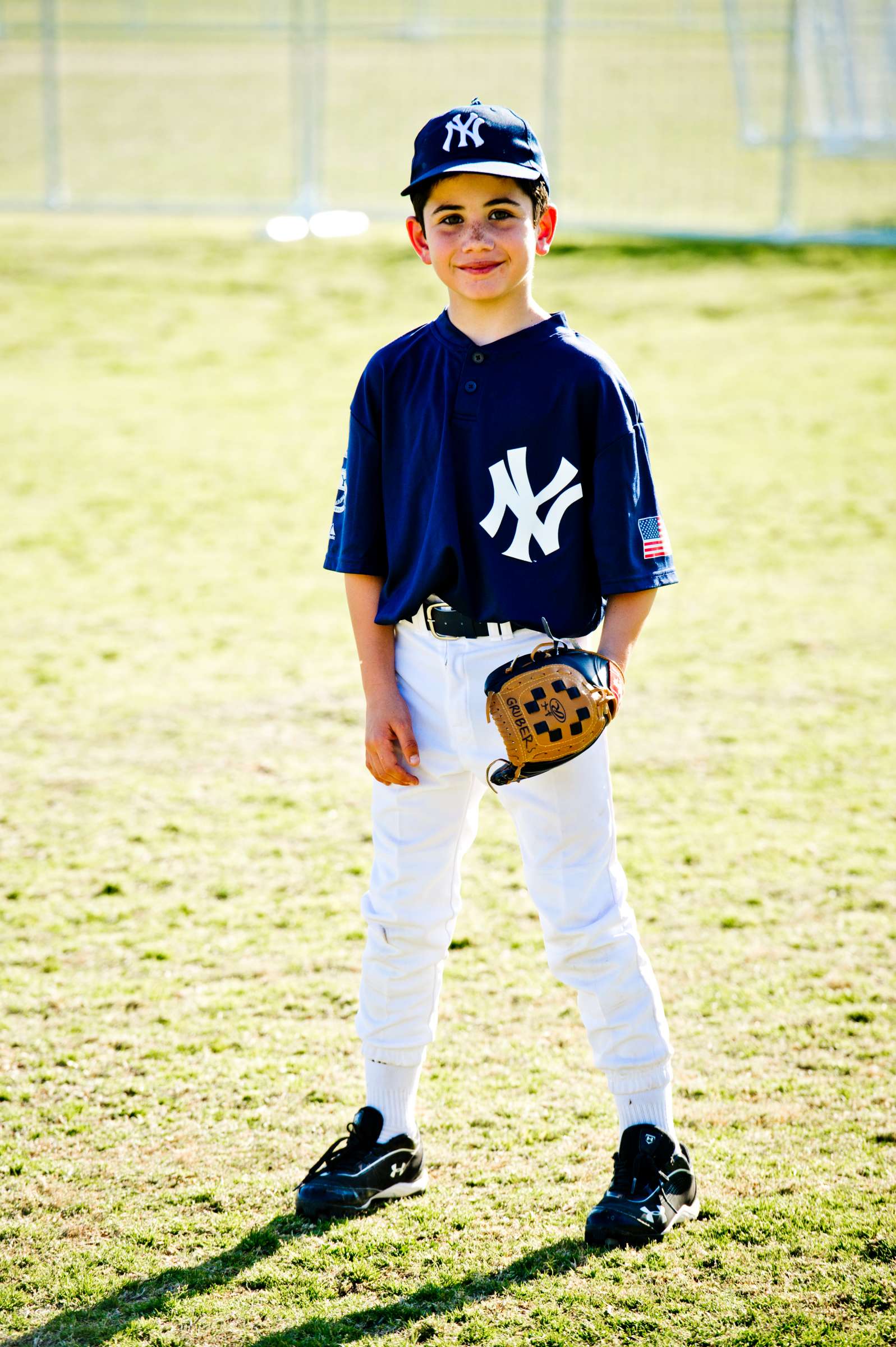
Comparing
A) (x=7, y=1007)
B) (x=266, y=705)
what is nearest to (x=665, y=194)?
(x=266, y=705)

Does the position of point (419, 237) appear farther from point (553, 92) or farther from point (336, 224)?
point (336, 224)

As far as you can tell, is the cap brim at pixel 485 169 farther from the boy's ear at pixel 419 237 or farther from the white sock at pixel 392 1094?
→ the white sock at pixel 392 1094

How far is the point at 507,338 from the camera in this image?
2.21m

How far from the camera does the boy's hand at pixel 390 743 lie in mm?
2287

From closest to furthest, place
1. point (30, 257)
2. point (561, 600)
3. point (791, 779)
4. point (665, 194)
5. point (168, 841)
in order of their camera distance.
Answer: point (561, 600) → point (168, 841) → point (791, 779) → point (30, 257) → point (665, 194)

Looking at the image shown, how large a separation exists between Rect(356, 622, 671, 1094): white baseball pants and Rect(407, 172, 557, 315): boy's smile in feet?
1.74

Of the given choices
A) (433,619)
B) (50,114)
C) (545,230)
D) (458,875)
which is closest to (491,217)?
(545,230)

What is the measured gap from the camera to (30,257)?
11.9 metres

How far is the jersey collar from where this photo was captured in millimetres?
2195

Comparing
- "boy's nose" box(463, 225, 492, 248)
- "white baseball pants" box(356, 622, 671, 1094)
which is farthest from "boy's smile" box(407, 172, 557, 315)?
"white baseball pants" box(356, 622, 671, 1094)

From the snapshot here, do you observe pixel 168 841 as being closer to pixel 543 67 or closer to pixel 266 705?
pixel 266 705

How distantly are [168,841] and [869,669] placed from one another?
2560 millimetres

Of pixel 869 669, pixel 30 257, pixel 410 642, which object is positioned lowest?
pixel 869 669

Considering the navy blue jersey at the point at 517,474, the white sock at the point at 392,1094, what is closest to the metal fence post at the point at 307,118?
the navy blue jersey at the point at 517,474
